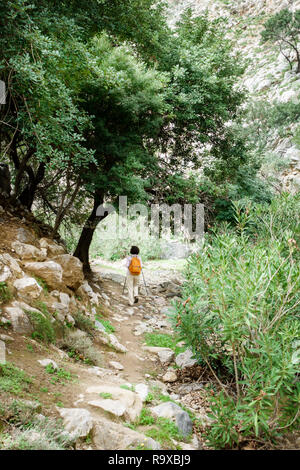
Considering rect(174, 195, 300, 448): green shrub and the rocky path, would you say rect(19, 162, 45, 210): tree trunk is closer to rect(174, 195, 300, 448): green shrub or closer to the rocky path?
the rocky path

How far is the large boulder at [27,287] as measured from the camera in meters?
5.32

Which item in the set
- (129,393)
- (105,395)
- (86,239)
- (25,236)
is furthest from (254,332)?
(86,239)

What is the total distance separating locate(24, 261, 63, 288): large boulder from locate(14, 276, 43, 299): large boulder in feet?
2.00

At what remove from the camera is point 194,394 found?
193 inches

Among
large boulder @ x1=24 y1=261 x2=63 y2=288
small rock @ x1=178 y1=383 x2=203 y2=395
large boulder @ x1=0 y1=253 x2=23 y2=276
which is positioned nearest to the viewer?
small rock @ x1=178 y1=383 x2=203 y2=395

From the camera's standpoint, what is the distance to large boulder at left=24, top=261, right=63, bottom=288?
20.6 feet

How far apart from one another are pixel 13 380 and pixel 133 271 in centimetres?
634

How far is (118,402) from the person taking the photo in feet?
12.1

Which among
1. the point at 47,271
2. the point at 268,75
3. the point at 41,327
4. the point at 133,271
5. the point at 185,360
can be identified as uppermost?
the point at 268,75

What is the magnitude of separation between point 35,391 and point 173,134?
961cm

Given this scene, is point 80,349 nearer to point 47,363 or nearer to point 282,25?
point 47,363

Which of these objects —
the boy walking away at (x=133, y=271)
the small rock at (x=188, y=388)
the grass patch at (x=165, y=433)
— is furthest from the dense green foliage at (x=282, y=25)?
the grass patch at (x=165, y=433)

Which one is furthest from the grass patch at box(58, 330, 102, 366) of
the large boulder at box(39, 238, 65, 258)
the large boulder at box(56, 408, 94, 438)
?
the large boulder at box(39, 238, 65, 258)
